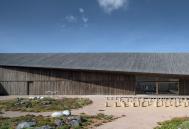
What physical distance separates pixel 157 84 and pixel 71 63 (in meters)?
11.6

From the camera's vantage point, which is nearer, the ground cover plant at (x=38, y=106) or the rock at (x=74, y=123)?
the rock at (x=74, y=123)

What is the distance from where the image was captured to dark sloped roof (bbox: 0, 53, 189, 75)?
3856 cm

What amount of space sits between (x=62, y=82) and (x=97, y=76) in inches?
186

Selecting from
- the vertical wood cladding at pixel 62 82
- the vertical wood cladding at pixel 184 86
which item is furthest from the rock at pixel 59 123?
the vertical wood cladding at pixel 184 86

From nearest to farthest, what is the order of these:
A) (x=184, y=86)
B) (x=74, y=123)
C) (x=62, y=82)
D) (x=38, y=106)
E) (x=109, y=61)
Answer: (x=74, y=123) < (x=38, y=106) < (x=184, y=86) < (x=62, y=82) < (x=109, y=61)

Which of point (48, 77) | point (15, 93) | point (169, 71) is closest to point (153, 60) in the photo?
point (169, 71)

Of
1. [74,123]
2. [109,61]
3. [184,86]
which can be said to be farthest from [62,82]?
[74,123]

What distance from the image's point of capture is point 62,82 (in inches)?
1638

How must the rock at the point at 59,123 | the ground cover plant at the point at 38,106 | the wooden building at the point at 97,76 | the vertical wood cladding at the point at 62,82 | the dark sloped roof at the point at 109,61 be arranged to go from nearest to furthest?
the rock at the point at 59,123
the ground cover plant at the point at 38,106
the dark sloped roof at the point at 109,61
the wooden building at the point at 97,76
the vertical wood cladding at the point at 62,82

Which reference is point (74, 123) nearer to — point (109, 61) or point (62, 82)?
point (62, 82)

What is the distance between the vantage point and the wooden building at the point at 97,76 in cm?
3925

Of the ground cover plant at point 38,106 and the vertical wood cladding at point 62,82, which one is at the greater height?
the vertical wood cladding at point 62,82

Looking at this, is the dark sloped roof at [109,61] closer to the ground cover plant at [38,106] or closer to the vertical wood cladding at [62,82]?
the vertical wood cladding at [62,82]

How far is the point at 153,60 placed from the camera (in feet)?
141
